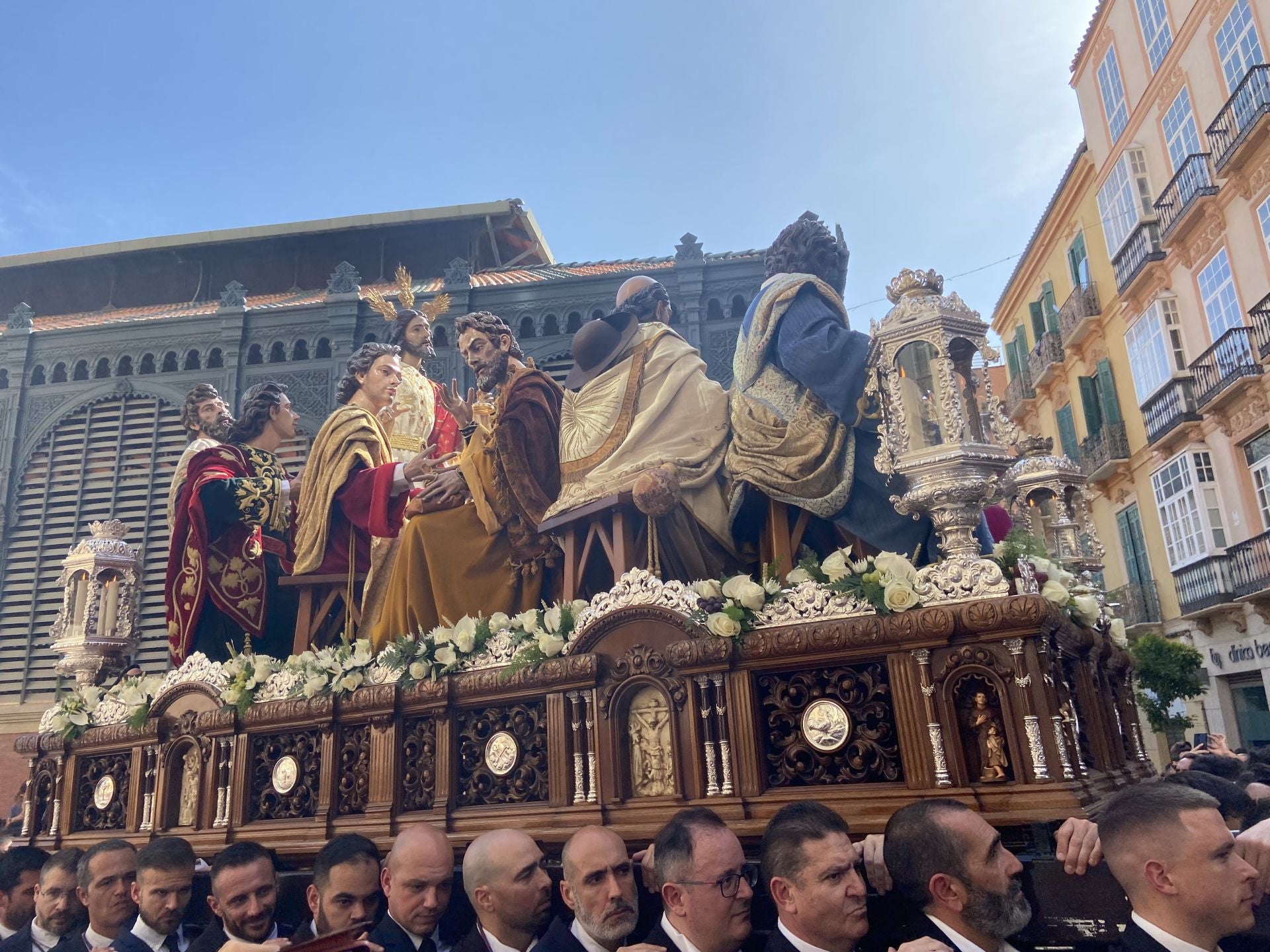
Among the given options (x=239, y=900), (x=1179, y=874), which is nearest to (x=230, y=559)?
(x=239, y=900)

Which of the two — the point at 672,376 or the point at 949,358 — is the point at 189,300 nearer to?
the point at 672,376

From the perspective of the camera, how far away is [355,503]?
6797mm

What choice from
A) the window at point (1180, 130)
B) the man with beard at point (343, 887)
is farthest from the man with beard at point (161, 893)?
the window at point (1180, 130)

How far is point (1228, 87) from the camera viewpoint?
1664cm

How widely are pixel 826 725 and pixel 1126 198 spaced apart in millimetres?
19899

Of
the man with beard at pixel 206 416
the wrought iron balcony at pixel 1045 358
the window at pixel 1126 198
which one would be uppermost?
the window at pixel 1126 198

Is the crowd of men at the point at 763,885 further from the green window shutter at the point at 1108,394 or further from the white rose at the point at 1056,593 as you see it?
the green window shutter at the point at 1108,394

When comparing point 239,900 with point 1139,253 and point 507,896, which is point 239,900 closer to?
point 507,896

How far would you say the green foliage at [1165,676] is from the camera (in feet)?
46.2

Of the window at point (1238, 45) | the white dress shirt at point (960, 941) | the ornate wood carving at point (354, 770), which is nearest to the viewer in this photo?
the white dress shirt at point (960, 941)

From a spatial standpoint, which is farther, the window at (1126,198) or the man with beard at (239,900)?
the window at (1126,198)

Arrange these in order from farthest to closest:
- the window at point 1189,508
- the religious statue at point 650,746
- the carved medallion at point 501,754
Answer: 1. the window at point 1189,508
2. the carved medallion at point 501,754
3. the religious statue at point 650,746

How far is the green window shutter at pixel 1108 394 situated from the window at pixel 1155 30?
6.21 m

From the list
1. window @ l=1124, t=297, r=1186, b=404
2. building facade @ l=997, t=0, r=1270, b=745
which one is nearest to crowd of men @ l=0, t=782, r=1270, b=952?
building facade @ l=997, t=0, r=1270, b=745
